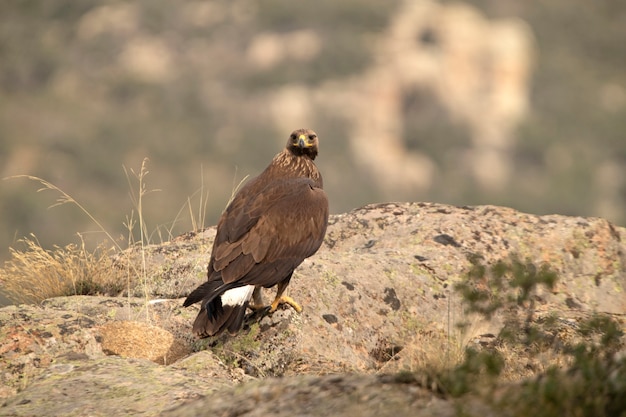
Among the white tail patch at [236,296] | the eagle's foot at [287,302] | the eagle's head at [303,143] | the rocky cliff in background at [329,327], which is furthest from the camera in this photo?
the eagle's head at [303,143]

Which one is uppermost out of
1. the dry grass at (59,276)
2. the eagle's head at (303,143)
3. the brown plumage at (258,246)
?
the eagle's head at (303,143)

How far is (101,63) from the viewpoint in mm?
199750

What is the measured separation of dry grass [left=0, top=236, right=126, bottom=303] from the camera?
10.3m

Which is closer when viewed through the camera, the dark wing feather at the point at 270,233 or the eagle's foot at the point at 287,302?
the dark wing feather at the point at 270,233

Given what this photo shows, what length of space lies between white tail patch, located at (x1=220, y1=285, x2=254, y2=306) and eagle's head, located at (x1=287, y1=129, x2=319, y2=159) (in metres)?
2.39

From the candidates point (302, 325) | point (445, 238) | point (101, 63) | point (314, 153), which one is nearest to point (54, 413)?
point (302, 325)

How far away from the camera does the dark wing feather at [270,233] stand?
27.2 ft

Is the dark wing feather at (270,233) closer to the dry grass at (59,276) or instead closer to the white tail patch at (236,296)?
the white tail patch at (236,296)

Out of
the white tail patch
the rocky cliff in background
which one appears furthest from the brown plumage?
the rocky cliff in background

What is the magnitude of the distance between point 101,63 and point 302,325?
19850 cm

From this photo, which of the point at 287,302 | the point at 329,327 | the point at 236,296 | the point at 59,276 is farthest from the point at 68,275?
the point at 329,327

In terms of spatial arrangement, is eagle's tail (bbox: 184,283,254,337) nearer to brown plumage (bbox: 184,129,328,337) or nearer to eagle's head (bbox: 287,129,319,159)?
brown plumage (bbox: 184,129,328,337)

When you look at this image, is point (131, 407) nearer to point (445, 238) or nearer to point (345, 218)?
point (445, 238)

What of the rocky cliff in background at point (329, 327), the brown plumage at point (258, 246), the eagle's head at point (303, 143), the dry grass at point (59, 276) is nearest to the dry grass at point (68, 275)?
the dry grass at point (59, 276)
